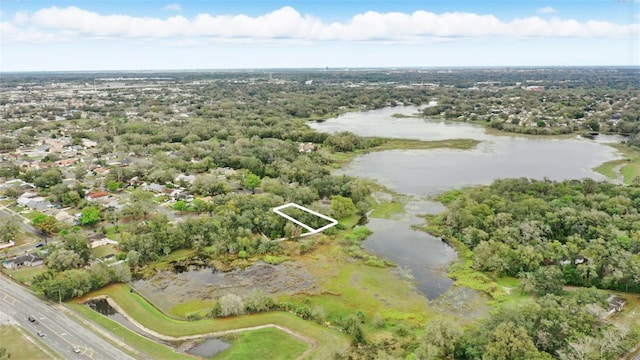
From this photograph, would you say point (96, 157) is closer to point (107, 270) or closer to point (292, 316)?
point (107, 270)

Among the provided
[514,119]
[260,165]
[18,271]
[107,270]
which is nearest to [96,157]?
[260,165]

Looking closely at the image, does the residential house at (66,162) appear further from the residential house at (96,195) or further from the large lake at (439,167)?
the large lake at (439,167)

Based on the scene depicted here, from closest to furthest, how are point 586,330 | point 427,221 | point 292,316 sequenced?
point 586,330 → point 292,316 → point 427,221

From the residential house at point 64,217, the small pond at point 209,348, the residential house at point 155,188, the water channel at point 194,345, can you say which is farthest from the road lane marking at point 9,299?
the residential house at point 155,188

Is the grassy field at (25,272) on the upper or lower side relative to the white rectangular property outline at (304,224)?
lower

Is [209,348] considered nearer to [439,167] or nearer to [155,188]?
[155,188]

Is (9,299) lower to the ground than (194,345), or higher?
higher

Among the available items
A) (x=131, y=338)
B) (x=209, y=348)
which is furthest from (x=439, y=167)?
(x=131, y=338)
